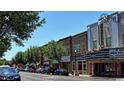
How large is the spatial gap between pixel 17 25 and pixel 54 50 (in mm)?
40629

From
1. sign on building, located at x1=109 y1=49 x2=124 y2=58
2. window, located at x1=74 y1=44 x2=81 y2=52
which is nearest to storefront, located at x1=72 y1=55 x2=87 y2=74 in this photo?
window, located at x1=74 y1=44 x2=81 y2=52

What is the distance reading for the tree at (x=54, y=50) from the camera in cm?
6791

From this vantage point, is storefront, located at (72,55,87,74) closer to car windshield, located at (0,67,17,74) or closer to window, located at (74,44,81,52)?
window, located at (74,44,81,52)

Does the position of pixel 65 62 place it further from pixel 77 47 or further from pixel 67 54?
pixel 77 47

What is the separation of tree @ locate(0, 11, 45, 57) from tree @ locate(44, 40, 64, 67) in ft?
124

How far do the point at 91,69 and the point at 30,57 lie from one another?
14.3 m

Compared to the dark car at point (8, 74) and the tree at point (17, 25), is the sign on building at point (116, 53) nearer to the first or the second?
the tree at point (17, 25)

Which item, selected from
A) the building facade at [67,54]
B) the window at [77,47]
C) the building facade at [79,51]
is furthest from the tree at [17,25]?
the building facade at [67,54]

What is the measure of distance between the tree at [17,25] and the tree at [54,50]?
37.8 m

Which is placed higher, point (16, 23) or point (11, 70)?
point (16, 23)

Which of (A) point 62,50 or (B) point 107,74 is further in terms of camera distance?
(A) point 62,50
